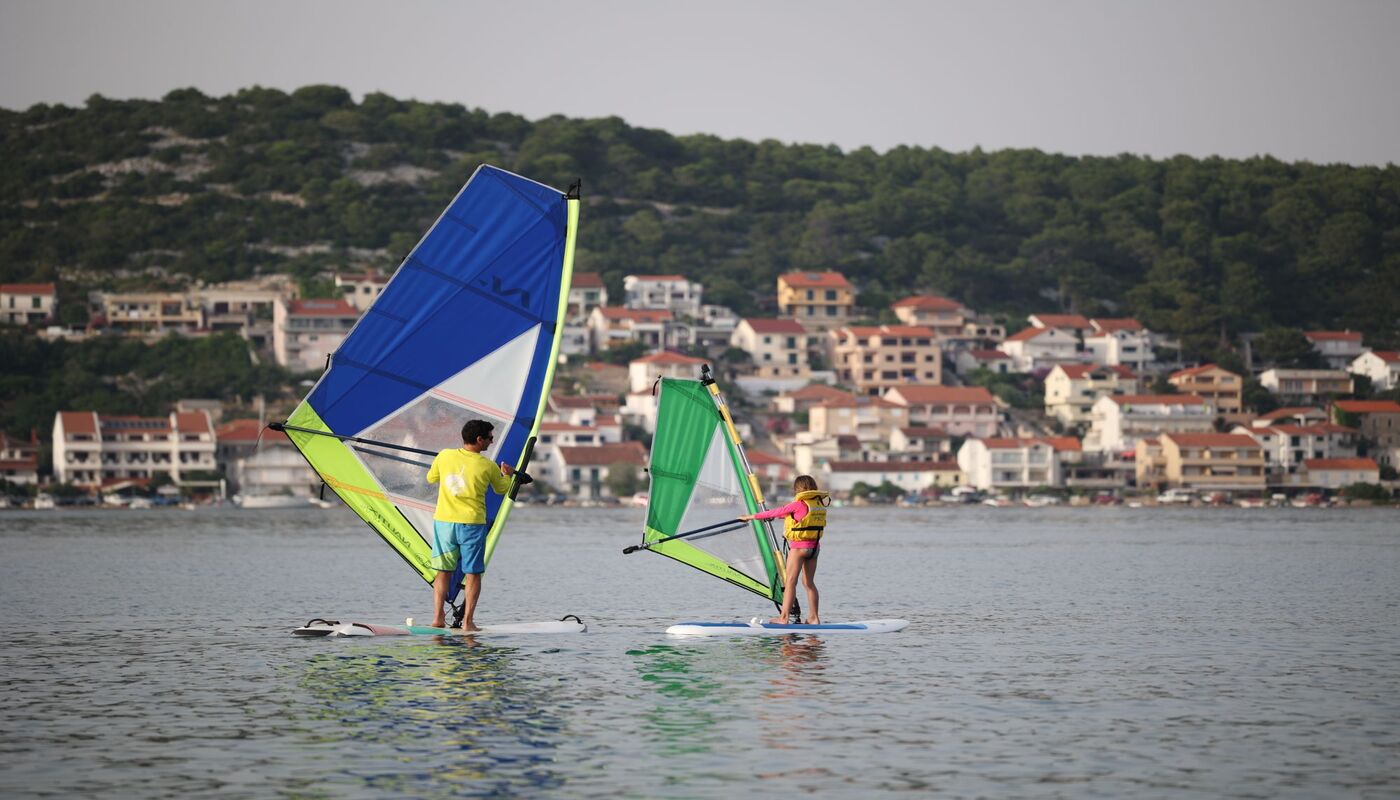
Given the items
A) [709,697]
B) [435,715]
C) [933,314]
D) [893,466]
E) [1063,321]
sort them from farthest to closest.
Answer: [933,314], [1063,321], [893,466], [709,697], [435,715]

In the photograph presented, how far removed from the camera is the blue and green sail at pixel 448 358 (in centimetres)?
2103

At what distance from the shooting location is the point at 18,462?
5197 inches

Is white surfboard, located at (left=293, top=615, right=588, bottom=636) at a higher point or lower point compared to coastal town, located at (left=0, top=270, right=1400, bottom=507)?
lower

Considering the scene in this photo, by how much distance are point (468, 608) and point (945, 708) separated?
6275mm

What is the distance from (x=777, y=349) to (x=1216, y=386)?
38.0 metres

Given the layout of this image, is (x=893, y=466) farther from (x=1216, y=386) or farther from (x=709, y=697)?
(x=709, y=697)

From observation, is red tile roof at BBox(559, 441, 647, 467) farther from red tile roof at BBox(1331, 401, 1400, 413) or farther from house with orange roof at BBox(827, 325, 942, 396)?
red tile roof at BBox(1331, 401, 1400, 413)

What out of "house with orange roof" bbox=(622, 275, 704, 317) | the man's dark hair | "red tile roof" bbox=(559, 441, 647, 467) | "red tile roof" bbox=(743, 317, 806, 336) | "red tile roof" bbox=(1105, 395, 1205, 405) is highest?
"house with orange roof" bbox=(622, 275, 704, 317)

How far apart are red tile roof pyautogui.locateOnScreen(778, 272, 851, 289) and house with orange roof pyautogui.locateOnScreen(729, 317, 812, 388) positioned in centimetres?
1588

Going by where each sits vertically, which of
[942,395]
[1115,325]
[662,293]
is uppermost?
[662,293]

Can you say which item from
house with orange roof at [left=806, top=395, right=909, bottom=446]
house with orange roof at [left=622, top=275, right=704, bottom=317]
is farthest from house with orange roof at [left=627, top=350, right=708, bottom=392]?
house with orange roof at [left=622, top=275, right=704, bottom=317]

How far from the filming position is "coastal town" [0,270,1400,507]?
133250 mm

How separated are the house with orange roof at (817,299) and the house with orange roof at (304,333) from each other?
4778 cm

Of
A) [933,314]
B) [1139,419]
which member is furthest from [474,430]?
[933,314]
